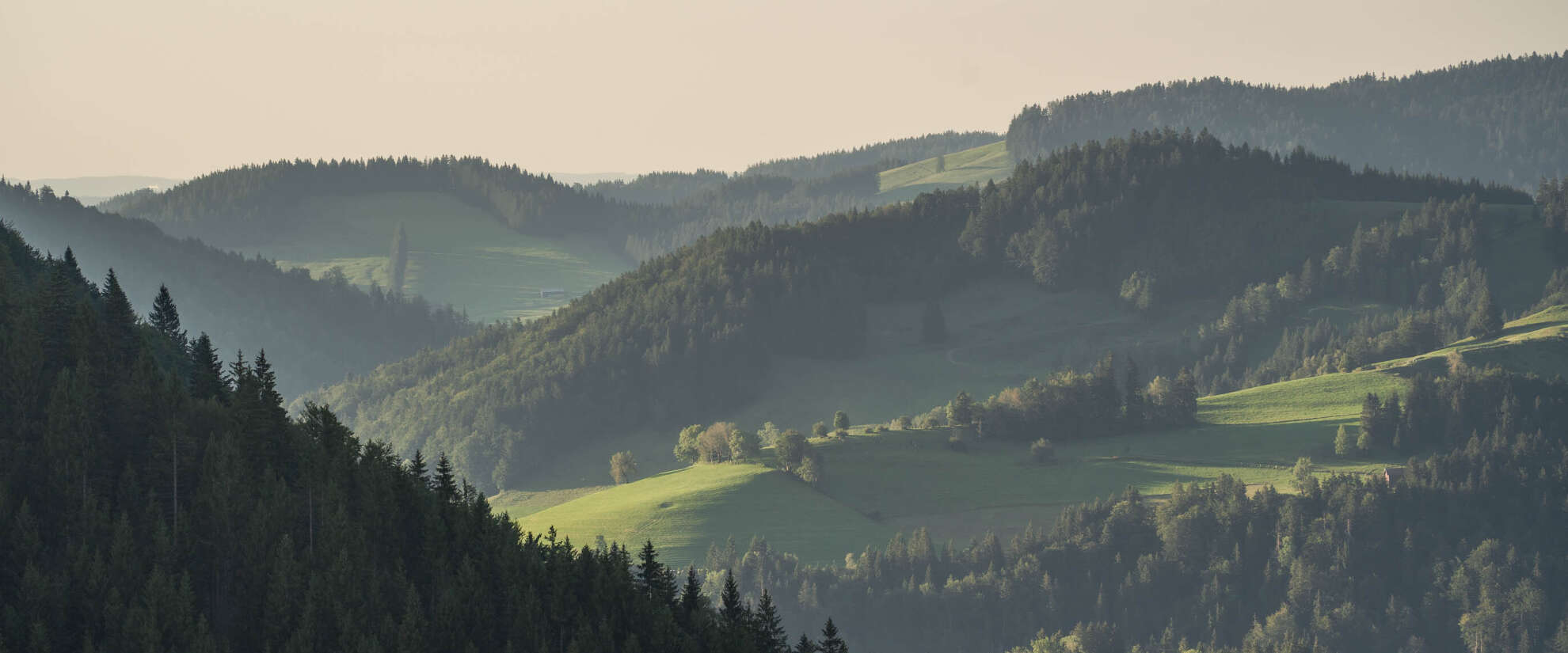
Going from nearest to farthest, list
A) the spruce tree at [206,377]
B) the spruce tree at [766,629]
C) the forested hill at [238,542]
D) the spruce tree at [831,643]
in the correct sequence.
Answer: the spruce tree at [831,643], the forested hill at [238,542], the spruce tree at [766,629], the spruce tree at [206,377]

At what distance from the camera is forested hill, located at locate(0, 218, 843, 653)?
8419 centimetres

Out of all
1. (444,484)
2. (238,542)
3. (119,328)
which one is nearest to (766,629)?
(444,484)

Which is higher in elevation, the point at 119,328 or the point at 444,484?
the point at 119,328

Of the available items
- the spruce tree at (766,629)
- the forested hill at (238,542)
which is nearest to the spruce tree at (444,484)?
the forested hill at (238,542)

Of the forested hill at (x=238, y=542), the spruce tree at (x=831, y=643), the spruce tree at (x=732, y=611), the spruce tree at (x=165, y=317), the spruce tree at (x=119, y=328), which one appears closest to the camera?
the spruce tree at (x=831, y=643)

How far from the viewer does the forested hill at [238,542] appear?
3314 inches

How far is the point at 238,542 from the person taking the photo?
8981cm

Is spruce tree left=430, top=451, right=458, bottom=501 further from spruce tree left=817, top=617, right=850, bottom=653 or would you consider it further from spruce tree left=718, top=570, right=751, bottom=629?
spruce tree left=817, top=617, right=850, bottom=653

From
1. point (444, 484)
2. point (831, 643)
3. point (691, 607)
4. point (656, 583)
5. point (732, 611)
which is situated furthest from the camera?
point (444, 484)

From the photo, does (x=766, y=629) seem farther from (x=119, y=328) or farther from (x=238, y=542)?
(x=119, y=328)

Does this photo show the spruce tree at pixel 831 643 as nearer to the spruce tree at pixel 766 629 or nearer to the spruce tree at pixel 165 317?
the spruce tree at pixel 766 629

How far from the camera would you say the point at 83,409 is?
91.9 meters

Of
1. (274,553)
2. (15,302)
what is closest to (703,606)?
(274,553)

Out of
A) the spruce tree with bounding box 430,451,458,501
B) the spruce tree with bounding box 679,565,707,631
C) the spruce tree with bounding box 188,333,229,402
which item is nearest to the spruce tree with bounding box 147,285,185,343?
the spruce tree with bounding box 188,333,229,402
